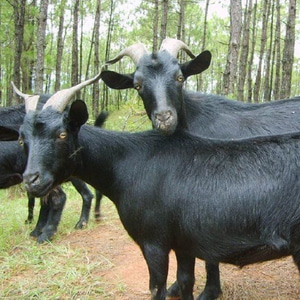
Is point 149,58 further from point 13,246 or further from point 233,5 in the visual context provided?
point 233,5

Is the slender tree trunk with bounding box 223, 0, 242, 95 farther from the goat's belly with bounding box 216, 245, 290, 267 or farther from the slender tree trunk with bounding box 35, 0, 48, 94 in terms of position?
the goat's belly with bounding box 216, 245, 290, 267

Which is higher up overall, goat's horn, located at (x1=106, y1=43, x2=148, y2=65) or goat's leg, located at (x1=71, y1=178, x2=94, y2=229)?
goat's horn, located at (x1=106, y1=43, x2=148, y2=65)

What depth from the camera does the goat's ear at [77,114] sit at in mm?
3523

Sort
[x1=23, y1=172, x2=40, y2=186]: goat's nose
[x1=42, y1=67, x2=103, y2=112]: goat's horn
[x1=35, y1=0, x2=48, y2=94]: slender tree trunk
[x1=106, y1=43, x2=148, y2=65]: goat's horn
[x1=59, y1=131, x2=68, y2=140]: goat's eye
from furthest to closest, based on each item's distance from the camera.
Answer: [x1=35, y1=0, x2=48, y2=94]: slender tree trunk → [x1=106, y1=43, x2=148, y2=65]: goat's horn → [x1=42, y1=67, x2=103, y2=112]: goat's horn → [x1=59, y1=131, x2=68, y2=140]: goat's eye → [x1=23, y1=172, x2=40, y2=186]: goat's nose

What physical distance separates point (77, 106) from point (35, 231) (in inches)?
153

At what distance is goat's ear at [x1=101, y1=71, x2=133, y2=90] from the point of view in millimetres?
4949

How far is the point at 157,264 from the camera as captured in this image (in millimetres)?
3576

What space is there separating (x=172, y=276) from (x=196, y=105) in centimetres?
213

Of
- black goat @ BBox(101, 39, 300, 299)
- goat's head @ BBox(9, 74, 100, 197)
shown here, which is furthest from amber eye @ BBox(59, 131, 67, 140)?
black goat @ BBox(101, 39, 300, 299)

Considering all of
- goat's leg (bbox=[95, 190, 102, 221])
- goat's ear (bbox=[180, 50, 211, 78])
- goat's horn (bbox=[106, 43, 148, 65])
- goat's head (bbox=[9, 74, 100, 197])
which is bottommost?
goat's leg (bbox=[95, 190, 102, 221])

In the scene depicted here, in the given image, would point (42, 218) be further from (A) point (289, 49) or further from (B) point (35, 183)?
(A) point (289, 49)

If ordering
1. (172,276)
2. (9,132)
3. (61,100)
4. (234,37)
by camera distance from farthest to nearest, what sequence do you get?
(234,37)
(172,276)
(9,132)
(61,100)

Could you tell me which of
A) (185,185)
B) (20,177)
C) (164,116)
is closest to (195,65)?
(164,116)

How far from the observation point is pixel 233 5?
10305 mm
